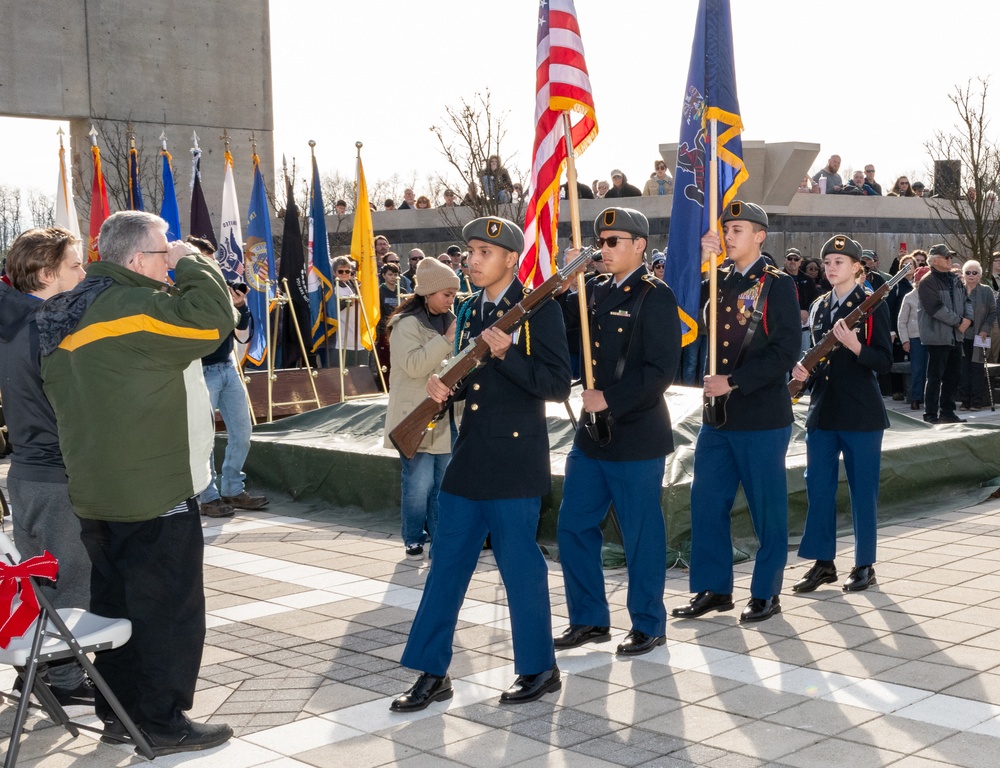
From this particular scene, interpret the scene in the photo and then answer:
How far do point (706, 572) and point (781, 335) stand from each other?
1288 mm

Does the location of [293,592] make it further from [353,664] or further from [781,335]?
[781,335]

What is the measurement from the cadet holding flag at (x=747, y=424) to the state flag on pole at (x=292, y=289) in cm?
1012

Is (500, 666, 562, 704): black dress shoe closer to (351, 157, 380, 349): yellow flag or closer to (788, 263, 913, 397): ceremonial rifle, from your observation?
(788, 263, 913, 397): ceremonial rifle

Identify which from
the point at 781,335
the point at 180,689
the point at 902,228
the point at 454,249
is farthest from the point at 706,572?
the point at 902,228

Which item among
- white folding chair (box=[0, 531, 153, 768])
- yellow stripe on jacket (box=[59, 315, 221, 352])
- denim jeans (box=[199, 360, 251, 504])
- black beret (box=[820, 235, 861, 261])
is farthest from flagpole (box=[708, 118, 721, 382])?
denim jeans (box=[199, 360, 251, 504])

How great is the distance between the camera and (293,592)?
6906 mm

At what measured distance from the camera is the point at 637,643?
5465 mm

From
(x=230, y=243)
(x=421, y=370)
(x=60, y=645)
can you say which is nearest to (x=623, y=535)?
(x=421, y=370)

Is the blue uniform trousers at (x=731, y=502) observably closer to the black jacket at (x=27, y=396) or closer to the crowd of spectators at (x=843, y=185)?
the black jacket at (x=27, y=396)

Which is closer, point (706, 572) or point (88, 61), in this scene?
point (706, 572)

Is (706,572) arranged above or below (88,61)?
below

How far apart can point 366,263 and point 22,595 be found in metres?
9.98

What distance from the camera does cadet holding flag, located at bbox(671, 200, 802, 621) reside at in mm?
6016

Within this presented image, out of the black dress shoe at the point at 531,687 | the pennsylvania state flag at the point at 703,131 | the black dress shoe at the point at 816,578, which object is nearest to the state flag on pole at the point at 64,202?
the pennsylvania state flag at the point at 703,131
